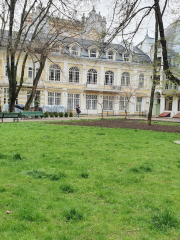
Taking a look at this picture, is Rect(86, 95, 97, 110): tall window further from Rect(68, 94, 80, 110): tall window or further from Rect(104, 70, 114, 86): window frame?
Rect(104, 70, 114, 86): window frame

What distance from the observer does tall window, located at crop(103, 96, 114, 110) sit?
40000mm

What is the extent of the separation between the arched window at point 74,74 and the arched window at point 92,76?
6.04 ft

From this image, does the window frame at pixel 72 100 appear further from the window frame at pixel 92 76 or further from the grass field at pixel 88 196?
the grass field at pixel 88 196

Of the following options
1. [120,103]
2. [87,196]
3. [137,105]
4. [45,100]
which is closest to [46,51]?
[45,100]

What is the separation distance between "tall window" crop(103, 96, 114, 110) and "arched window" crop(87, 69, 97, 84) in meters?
3.36

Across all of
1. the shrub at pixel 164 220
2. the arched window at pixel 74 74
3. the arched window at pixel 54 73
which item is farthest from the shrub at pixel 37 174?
the arched window at pixel 74 74

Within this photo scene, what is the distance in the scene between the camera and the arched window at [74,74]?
37.8 meters

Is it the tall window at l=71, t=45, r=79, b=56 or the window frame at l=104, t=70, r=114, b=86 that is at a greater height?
the tall window at l=71, t=45, r=79, b=56

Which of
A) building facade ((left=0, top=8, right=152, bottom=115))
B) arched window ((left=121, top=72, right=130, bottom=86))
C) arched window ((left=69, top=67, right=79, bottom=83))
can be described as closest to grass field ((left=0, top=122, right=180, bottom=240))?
building facade ((left=0, top=8, right=152, bottom=115))

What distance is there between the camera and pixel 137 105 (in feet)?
138

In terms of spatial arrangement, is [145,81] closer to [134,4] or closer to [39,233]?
[134,4]

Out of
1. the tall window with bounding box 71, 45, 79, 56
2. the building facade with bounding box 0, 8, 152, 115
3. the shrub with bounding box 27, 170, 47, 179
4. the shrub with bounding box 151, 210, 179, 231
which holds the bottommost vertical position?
the shrub with bounding box 151, 210, 179, 231

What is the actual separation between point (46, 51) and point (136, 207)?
1882 centimetres

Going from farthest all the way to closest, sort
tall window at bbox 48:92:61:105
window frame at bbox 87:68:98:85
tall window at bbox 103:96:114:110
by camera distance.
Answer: tall window at bbox 103:96:114:110 → window frame at bbox 87:68:98:85 → tall window at bbox 48:92:61:105
